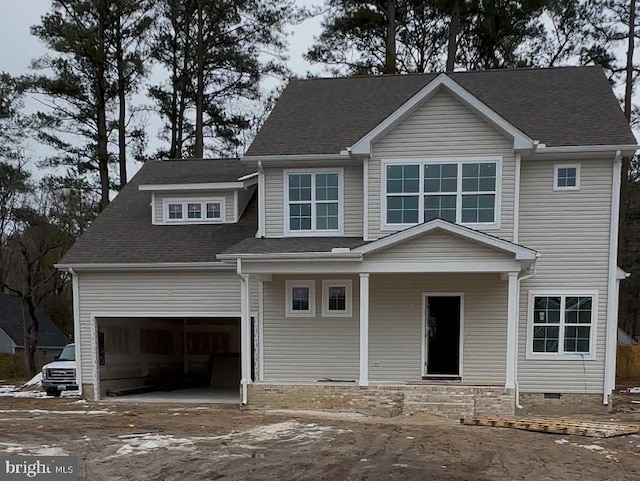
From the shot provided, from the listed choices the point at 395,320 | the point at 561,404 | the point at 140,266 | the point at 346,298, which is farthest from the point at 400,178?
the point at 140,266

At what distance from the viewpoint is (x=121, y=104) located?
2205cm

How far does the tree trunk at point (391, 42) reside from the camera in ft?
67.2

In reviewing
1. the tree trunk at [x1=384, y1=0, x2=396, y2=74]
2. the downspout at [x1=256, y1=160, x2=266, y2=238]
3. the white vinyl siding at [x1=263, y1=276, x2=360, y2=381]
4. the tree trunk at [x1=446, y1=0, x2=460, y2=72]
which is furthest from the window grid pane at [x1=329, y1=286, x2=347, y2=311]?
the tree trunk at [x1=446, y1=0, x2=460, y2=72]

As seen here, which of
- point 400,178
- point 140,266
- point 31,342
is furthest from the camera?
point 31,342

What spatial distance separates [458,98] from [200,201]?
6.87 meters

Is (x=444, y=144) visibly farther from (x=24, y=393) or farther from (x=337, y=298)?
(x=24, y=393)

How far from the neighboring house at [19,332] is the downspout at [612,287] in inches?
1088

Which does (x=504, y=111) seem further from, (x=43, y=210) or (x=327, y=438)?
(x=43, y=210)

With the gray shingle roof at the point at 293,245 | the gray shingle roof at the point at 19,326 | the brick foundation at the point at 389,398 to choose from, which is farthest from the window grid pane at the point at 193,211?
the gray shingle roof at the point at 19,326

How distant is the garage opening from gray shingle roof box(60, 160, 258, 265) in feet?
5.87

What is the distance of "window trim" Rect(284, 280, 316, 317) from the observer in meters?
12.3

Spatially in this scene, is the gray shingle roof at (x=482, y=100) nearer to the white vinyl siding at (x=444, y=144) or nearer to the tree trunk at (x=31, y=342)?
the white vinyl siding at (x=444, y=144)

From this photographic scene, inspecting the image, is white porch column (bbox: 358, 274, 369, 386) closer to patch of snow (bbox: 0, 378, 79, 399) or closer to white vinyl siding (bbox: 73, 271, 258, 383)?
white vinyl siding (bbox: 73, 271, 258, 383)

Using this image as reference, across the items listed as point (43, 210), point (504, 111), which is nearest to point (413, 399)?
point (504, 111)
